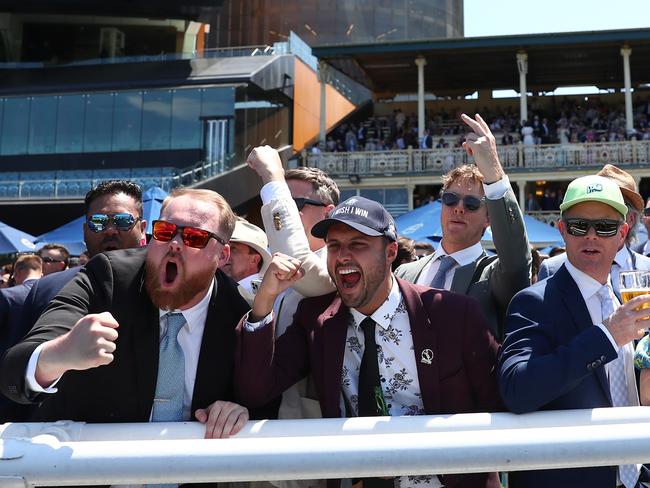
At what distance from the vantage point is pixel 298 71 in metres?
33.7

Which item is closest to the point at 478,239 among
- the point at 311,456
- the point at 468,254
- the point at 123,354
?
the point at 468,254

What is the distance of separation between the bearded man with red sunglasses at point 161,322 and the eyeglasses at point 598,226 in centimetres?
143

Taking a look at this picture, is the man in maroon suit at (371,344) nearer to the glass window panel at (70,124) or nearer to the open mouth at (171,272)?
the open mouth at (171,272)

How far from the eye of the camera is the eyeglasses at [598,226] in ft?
9.23

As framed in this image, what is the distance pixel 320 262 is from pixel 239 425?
0.93m

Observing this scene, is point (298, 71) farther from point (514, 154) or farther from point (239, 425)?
point (239, 425)

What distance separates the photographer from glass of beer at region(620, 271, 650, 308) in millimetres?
2584

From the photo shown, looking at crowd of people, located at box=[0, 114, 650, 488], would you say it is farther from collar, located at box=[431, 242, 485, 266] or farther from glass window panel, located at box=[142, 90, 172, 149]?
glass window panel, located at box=[142, 90, 172, 149]

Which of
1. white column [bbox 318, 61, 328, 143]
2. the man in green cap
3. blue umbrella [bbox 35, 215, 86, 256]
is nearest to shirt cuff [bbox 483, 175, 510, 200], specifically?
the man in green cap

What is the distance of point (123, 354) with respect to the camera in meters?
2.70

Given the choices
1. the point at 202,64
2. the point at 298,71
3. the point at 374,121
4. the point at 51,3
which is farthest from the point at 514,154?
the point at 51,3

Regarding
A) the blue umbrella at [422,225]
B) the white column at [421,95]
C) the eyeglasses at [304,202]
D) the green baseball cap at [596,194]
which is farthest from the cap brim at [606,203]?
the white column at [421,95]

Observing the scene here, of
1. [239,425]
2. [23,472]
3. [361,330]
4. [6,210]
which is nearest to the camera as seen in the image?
[23,472]

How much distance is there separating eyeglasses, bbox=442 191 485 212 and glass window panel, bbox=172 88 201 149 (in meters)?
26.5
